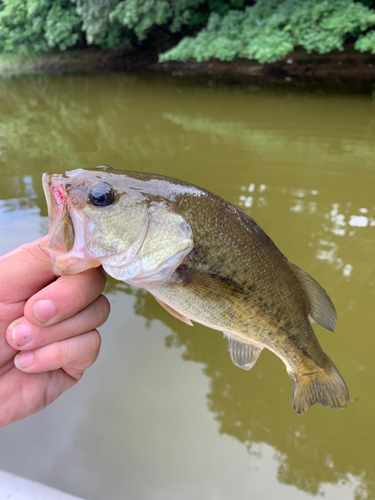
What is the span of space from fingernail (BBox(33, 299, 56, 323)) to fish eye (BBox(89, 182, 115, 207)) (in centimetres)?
37

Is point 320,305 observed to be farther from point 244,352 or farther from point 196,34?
point 196,34

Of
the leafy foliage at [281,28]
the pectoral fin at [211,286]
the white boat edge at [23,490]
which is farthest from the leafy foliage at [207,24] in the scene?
the white boat edge at [23,490]

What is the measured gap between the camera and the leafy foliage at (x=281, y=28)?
8236 millimetres

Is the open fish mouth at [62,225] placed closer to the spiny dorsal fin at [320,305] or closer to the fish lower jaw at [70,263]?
the fish lower jaw at [70,263]

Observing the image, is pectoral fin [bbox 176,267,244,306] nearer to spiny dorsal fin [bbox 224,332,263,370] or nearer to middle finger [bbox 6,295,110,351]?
spiny dorsal fin [bbox 224,332,263,370]

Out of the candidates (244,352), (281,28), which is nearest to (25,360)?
(244,352)

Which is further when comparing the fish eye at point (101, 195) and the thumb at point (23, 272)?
the thumb at point (23, 272)

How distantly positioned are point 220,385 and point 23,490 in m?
1.46

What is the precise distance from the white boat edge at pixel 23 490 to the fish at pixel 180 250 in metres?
0.94

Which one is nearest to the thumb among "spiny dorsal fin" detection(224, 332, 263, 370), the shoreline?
"spiny dorsal fin" detection(224, 332, 263, 370)

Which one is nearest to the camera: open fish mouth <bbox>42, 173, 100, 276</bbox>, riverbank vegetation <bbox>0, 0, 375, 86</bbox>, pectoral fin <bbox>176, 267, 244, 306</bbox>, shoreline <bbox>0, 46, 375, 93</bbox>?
open fish mouth <bbox>42, 173, 100, 276</bbox>

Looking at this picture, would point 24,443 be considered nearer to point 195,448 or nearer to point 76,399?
point 76,399

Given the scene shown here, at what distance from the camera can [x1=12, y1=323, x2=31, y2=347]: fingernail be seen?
113 cm

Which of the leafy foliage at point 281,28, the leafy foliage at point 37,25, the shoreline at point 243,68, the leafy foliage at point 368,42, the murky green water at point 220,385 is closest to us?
the murky green water at point 220,385
